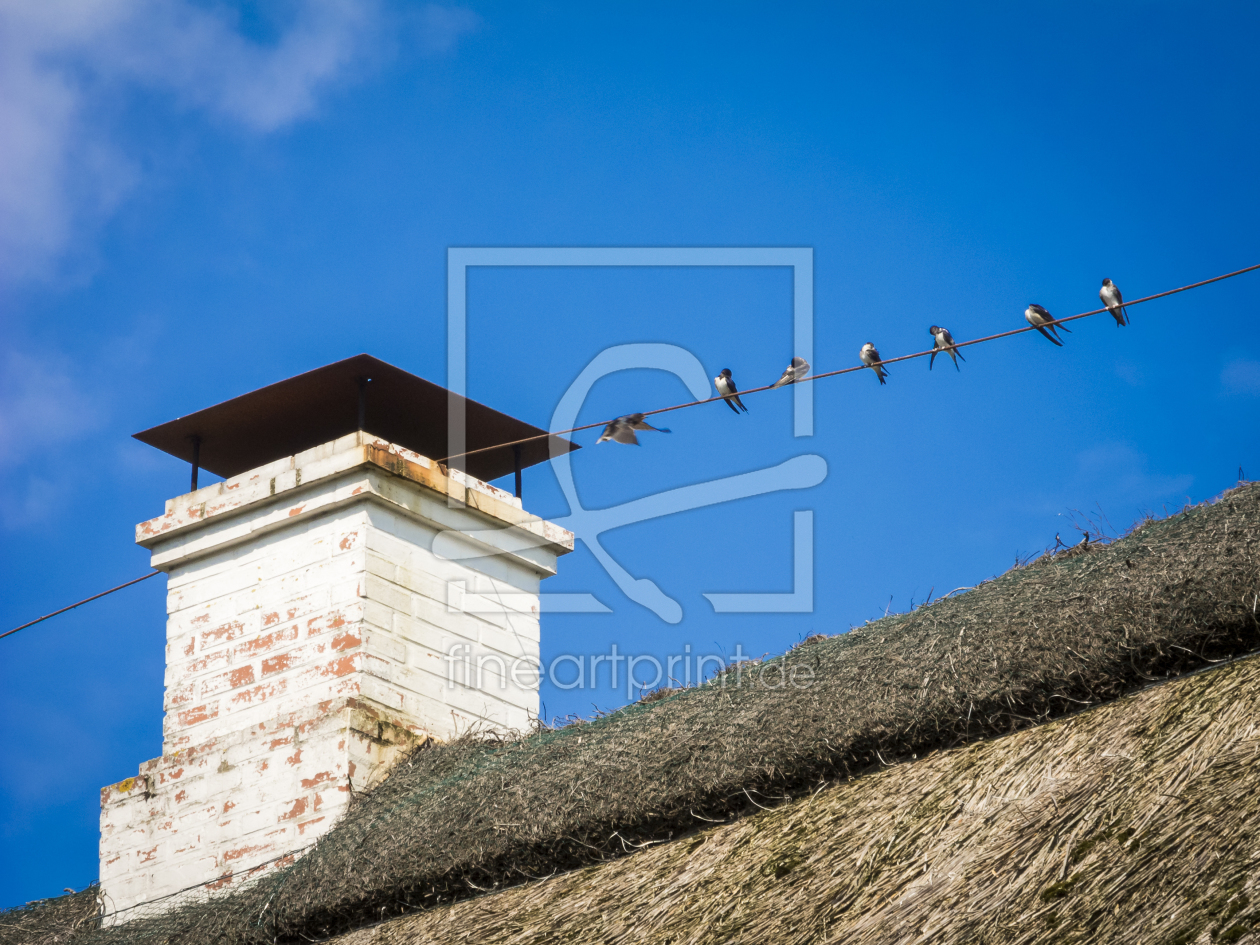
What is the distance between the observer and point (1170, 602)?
4977 millimetres

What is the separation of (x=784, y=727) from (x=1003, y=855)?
4.70ft

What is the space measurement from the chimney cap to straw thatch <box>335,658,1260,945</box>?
380 cm

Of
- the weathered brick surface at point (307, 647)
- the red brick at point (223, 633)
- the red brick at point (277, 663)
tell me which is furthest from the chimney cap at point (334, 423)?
the red brick at point (277, 663)

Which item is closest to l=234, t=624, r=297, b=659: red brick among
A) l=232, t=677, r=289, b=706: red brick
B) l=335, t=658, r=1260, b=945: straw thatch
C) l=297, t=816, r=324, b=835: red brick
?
l=232, t=677, r=289, b=706: red brick

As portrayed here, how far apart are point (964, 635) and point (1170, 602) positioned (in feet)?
3.12

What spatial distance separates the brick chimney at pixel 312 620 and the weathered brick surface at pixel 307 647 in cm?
1

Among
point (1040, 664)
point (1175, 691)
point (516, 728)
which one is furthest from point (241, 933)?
point (1175, 691)

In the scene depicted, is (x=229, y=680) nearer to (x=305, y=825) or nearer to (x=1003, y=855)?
(x=305, y=825)

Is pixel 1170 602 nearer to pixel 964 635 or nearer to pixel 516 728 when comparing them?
pixel 964 635

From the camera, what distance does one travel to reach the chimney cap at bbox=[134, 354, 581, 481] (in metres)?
8.70

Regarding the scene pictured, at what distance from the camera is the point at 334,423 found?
9039 millimetres

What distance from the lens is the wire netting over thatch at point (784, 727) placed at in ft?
16.6

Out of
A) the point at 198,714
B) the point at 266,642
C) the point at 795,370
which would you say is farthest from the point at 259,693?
the point at 795,370

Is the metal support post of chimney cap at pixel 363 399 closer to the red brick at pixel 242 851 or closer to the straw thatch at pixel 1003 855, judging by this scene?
the red brick at pixel 242 851
